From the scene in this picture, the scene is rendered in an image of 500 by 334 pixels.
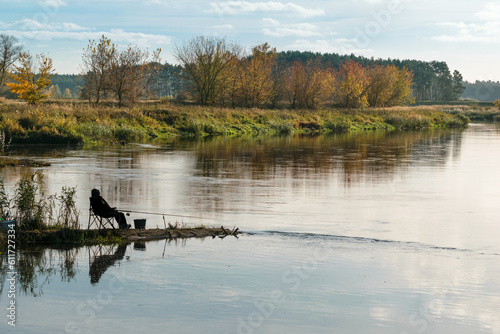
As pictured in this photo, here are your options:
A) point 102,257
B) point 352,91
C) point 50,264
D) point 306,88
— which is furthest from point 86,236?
point 352,91

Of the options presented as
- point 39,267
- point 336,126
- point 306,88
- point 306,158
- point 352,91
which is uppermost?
point 352,91

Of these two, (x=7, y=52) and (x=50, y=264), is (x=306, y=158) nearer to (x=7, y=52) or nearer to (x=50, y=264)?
(x=50, y=264)

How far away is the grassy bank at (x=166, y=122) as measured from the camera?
4425 centimetres

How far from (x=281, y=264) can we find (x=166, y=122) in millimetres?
47399

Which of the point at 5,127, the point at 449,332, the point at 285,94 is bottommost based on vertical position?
the point at 449,332

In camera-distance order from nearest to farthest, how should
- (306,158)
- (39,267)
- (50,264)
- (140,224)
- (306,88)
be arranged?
(39,267)
(50,264)
(140,224)
(306,158)
(306,88)

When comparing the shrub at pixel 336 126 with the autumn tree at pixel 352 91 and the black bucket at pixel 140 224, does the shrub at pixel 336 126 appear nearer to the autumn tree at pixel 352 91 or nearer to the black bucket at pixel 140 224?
the autumn tree at pixel 352 91

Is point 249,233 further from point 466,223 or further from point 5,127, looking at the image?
point 5,127

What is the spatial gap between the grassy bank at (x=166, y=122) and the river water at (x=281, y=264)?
15191 millimetres

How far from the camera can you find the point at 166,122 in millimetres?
59219

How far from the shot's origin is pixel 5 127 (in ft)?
140

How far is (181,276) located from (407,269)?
4947 mm

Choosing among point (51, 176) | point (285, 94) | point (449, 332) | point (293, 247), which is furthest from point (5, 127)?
point (285, 94)

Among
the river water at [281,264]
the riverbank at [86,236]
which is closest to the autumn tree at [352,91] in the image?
the river water at [281,264]
